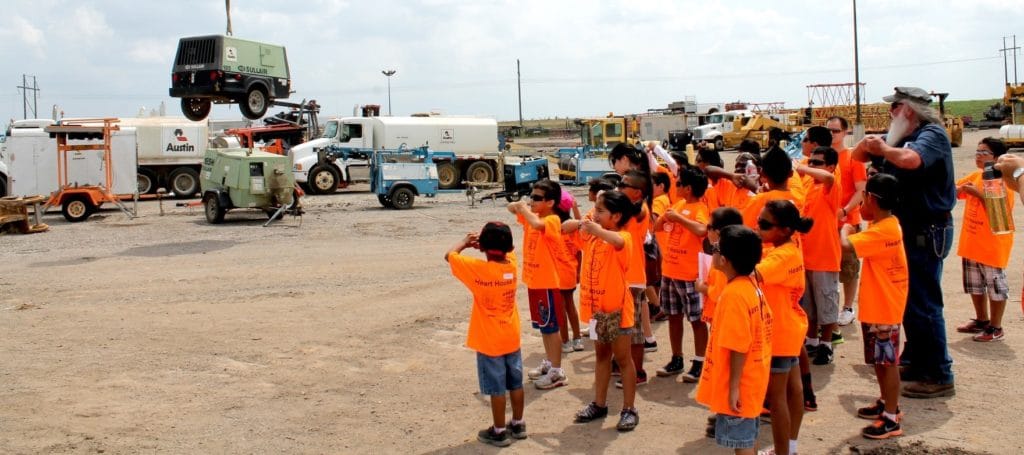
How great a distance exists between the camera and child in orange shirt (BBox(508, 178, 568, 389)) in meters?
6.58

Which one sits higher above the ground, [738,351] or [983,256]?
[983,256]

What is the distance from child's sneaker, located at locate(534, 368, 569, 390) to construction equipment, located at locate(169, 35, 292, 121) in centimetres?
1289

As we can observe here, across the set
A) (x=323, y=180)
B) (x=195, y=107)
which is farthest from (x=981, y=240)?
(x=323, y=180)

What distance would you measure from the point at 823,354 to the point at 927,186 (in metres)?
1.68

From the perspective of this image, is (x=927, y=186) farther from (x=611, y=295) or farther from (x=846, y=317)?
(x=846, y=317)

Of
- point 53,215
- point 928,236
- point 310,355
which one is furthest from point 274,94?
point 928,236

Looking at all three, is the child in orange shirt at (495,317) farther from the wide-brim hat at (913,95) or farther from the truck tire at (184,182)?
the truck tire at (184,182)

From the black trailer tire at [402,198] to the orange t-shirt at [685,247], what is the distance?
16.6 meters

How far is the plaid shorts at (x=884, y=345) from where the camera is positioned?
5.41 m

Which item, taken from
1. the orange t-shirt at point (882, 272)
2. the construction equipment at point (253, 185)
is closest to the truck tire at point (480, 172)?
the construction equipment at point (253, 185)

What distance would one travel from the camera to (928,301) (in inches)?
235

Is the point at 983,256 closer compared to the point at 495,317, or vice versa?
the point at 495,317

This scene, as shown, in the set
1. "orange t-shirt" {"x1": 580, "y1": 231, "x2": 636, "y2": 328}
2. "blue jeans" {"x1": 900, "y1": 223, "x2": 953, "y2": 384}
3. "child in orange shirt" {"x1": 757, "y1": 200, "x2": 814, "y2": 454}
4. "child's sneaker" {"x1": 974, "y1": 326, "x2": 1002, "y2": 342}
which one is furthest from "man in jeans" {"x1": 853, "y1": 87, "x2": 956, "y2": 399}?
"orange t-shirt" {"x1": 580, "y1": 231, "x2": 636, "y2": 328}

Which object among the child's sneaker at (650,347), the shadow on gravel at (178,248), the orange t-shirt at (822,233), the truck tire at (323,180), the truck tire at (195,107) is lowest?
the child's sneaker at (650,347)
